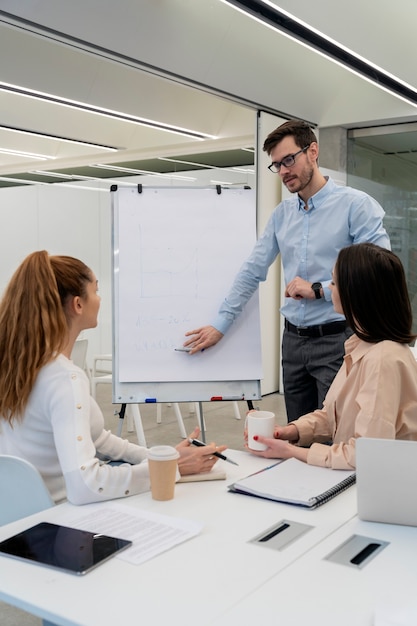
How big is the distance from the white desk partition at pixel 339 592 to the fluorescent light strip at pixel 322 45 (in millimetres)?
3041

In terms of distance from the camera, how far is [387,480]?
1401 millimetres

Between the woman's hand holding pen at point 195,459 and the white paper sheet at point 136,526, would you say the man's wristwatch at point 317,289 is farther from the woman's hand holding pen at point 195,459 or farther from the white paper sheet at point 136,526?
the white paper sheet at point 136,526

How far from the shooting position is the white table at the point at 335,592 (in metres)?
1.06

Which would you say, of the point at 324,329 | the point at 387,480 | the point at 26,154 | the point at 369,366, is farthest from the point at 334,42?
the point at 26,154

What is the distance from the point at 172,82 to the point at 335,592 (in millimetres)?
4285

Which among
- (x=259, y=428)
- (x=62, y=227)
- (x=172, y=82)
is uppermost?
(x=172, y=82)

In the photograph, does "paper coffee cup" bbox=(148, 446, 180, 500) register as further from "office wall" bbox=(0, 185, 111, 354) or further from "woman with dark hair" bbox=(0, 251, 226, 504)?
"office wall" bbox=(0, 185, 111, 354)

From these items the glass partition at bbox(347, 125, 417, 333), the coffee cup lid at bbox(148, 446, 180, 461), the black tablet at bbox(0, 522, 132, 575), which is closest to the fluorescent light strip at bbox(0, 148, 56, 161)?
the glass partition at bbox(347, 125, 417, 333)

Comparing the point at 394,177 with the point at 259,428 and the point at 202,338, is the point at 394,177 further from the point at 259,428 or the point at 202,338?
the point at 259,428

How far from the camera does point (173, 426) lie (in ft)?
17.1

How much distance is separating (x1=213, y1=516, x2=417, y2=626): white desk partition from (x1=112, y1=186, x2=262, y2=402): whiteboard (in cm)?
157

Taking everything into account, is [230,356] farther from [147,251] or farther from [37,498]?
[37,498]

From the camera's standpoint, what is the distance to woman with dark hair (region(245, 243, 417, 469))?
1770 millimetres

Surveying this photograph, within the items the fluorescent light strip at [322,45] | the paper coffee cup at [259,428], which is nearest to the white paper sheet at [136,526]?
the paper coffee cup at [259,428]
